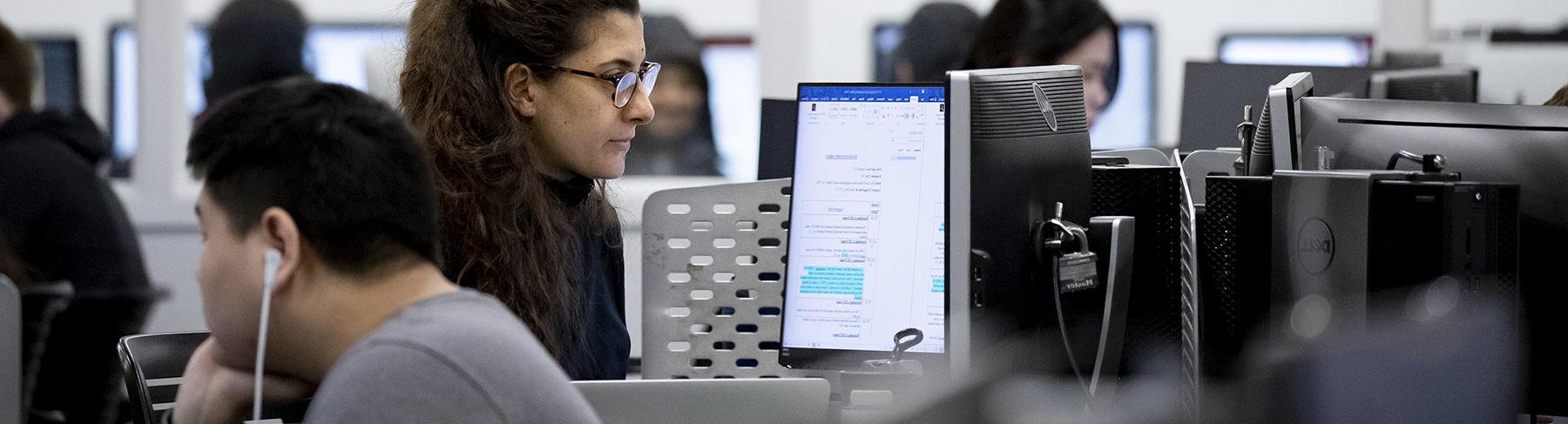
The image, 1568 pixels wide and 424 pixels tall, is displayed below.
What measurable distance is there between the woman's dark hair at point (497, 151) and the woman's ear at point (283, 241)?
68 cm

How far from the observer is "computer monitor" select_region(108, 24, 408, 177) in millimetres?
5492

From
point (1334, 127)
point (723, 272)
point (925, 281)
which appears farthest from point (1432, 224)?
point (723, 272)

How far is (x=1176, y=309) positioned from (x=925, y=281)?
Answer: 31 cm

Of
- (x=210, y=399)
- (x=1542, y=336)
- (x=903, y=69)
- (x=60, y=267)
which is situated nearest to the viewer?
(x=210, y=399)

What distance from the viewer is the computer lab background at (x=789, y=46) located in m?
5.31

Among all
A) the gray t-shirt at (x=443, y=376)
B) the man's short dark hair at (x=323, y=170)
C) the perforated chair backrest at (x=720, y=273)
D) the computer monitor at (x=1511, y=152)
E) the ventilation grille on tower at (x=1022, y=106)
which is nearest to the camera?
the gray t-shirt at (x=443, y=376)

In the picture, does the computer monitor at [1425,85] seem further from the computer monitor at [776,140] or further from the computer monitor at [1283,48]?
the computer monitor at [1283,48]

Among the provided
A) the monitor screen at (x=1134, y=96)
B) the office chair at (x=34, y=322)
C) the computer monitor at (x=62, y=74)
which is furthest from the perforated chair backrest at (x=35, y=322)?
the monitor screen at (x=1134, y=96)

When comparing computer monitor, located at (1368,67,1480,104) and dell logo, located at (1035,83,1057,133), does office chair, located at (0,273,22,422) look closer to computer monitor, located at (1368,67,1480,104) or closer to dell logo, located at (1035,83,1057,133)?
dell logo, located at (1035,83,1057,133)

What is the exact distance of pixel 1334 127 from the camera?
1.84 metres

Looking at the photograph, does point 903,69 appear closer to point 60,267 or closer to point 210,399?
point 60,267

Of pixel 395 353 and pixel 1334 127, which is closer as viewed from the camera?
pixel 395 353

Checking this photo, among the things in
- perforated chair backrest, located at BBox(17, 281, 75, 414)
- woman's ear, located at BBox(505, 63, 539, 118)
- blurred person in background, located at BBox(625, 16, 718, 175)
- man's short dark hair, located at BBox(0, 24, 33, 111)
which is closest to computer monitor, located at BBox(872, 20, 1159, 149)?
blurred person in background, located at BBox(625, 16, 718, 175)

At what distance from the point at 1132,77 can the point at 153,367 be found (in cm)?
428
